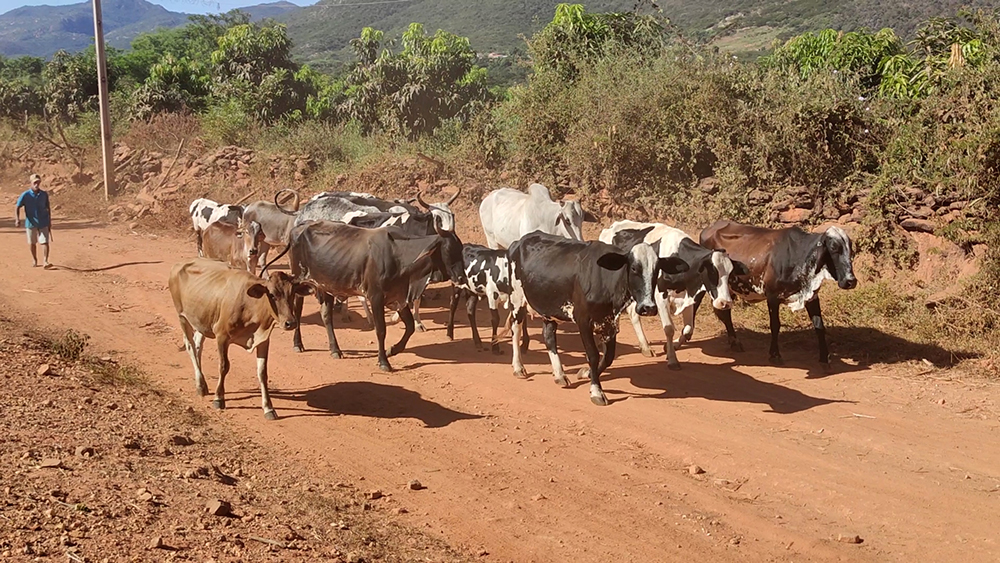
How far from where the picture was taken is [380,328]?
37.2 ft

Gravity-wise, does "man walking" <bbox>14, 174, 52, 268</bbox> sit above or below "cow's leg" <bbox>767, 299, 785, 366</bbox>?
above

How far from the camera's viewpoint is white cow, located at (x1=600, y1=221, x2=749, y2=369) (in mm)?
10609

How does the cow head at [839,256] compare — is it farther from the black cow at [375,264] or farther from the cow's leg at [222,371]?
the cow's leg at [222,371]

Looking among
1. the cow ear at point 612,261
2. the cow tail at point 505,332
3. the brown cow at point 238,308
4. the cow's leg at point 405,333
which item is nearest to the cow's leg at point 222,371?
the brown cow at point 238,308

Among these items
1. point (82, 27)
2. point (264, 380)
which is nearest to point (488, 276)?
point (264, 380)

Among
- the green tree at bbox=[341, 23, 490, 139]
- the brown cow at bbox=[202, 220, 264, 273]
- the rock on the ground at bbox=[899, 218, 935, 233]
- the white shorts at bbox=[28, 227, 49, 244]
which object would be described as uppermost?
the green tree at bbox=[341, 23, 490, 139]

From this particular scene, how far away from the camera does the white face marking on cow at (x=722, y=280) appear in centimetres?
1052

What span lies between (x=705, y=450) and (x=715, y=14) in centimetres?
5587

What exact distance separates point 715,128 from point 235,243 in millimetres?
8587

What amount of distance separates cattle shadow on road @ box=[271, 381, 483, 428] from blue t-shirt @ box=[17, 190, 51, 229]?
30.3 ft

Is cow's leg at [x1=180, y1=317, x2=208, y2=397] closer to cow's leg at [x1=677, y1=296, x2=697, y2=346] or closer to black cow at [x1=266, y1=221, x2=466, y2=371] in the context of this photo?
black cow at [x1=266, y1=221, x2=466, y2=371]

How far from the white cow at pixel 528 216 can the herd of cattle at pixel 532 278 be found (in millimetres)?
29

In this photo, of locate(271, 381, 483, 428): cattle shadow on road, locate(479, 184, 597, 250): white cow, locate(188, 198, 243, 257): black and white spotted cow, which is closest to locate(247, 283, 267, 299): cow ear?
locate(271, 381, 483, 428): cattle shadow on road

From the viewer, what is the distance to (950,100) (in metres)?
13.6
